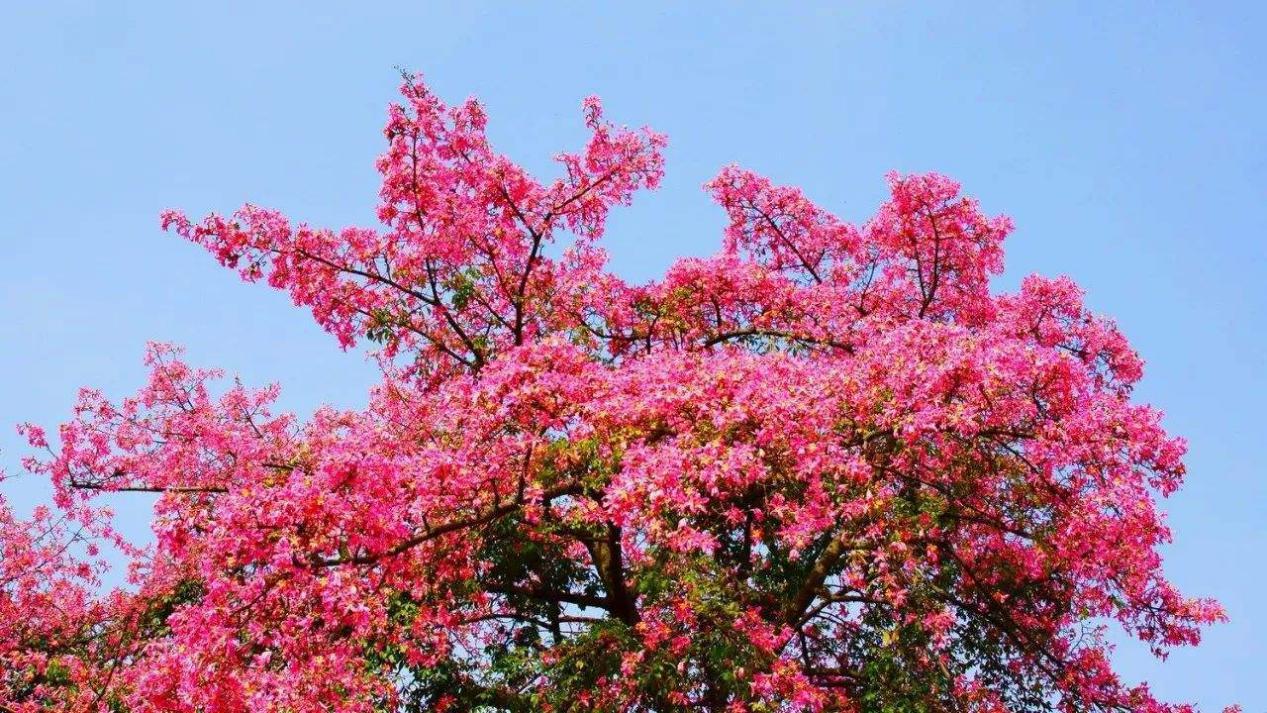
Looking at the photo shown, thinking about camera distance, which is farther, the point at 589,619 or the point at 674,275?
the point at 674,275

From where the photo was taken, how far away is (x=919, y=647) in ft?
31.2

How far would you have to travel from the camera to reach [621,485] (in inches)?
322

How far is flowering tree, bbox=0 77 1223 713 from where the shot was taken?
833 cm

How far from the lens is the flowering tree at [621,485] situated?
8328mm

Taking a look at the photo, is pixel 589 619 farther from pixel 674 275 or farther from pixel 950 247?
pixel 950 247

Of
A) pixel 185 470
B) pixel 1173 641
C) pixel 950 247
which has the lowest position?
pixel 1173 641

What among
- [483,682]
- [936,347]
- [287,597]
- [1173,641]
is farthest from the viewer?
[483,682]

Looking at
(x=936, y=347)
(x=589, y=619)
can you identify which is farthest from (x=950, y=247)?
(x=589, y=619)

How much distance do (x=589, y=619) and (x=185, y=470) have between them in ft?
17.4

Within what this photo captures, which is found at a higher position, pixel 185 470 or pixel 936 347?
pixel 185 470

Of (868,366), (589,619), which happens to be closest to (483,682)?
(589,619)

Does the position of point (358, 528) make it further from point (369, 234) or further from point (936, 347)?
point (936, 347)

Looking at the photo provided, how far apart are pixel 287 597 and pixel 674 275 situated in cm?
659

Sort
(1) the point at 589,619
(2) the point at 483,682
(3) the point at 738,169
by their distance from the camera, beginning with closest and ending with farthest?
(2) the point at 483,682 → (1) the point at 589,619 → (3) the point at 738,169
